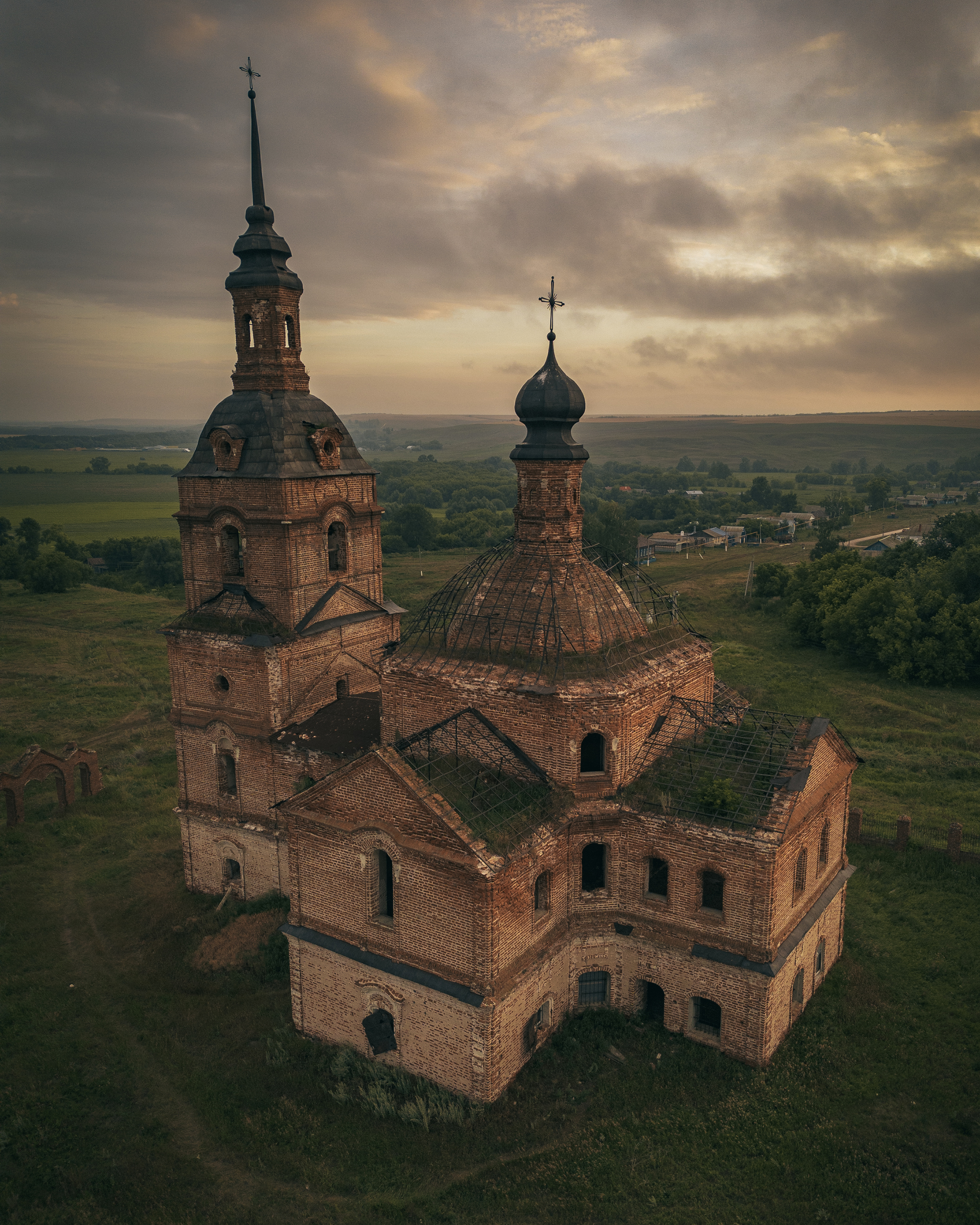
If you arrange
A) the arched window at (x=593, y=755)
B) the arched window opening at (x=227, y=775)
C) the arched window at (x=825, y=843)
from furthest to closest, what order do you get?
1. the arched window opening at (x=227, y=775)
2. the arched window at (x=825, y=843)
3. the arched window at (x=593, y=755)

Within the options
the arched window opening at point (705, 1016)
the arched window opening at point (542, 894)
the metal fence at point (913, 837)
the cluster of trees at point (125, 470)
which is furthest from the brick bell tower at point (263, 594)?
the cluster of trees at point (125, 470)

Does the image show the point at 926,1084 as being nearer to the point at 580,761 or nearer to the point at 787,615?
the point at 580,761

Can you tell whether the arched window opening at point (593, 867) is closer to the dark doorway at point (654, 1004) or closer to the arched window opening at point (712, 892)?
the arched window opening at point (712, 892)

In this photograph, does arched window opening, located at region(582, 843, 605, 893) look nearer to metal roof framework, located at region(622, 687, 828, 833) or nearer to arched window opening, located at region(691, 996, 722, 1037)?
metal roof framework, located at region(622, 687, 828, 833)

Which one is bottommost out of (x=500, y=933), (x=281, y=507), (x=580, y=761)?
(x=500, y=933)

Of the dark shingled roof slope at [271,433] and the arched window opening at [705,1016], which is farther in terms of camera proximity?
the dark shingled roof slope at [271,433]

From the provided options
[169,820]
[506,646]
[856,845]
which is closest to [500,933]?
[506,646]

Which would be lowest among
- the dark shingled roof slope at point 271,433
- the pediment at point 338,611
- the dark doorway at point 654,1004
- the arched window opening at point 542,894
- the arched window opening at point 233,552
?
the dark doorway at point 654,1004
